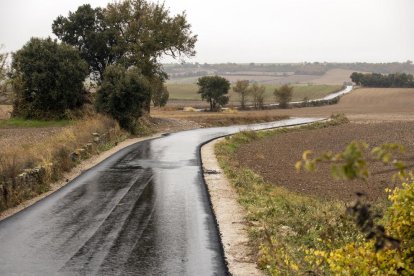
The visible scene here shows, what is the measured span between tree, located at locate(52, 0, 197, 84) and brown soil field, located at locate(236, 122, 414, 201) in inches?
611

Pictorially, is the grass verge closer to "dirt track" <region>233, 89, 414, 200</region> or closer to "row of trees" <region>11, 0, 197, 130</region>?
"dirt track" <region>233, 89, 414, 200</region>

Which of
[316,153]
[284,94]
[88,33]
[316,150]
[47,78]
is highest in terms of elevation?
[88,33]

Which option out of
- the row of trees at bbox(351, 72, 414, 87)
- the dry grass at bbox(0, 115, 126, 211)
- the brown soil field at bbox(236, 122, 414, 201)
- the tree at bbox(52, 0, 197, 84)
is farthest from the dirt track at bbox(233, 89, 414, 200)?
the row of trees at bbox(351, 72, 414, 87)

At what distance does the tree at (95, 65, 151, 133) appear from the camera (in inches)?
1444

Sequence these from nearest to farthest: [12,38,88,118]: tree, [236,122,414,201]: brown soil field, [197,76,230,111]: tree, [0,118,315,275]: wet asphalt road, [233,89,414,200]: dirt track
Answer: [0,118,315,275]: wet asphalt road, [236,122,414,201]: brown soil field, [233,89,414,200]: dirt track, [12,38,88,118]: tree, [197,76,230,111]: tree

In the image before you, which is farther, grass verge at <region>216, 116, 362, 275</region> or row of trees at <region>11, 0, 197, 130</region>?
row of trees at <region>11, 0, 197, 130</region>

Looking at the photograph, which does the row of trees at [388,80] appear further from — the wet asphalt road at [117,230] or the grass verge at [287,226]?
the wet asphalt road at [117,230]

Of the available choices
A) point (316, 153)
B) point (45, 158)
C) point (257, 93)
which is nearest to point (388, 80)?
point (257, 93)

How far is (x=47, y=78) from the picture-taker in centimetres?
3956

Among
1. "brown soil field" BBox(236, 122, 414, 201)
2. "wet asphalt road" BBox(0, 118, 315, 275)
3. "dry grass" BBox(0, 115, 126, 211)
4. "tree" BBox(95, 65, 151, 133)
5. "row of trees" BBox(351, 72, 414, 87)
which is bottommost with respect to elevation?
"brown soil field" BBox(236, 122, 414, 201)

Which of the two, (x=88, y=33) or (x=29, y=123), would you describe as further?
(x=88, y=33)

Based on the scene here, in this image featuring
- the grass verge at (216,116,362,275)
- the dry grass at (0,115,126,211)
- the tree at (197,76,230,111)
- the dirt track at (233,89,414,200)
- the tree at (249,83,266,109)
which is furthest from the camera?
the tree at (249,83,266,109)

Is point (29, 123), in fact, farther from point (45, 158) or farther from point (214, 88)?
point (214, 88)

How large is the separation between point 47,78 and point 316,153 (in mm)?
28734
